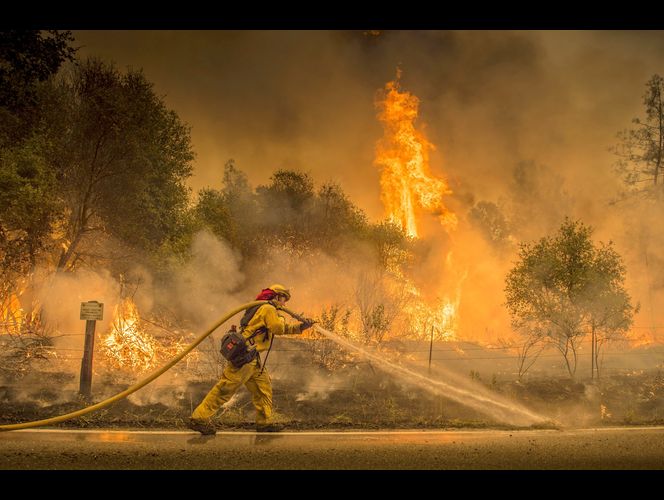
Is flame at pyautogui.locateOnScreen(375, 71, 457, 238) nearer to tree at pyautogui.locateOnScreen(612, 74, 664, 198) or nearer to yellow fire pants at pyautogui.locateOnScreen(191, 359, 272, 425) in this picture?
tree at pyautogui.locateOnScreen(612, 74, 664, 198)

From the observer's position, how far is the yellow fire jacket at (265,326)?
7.50m

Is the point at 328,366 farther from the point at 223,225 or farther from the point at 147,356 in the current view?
the point at 223,225

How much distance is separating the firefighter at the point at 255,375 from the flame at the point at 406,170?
23613 mm

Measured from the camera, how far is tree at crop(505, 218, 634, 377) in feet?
42.7

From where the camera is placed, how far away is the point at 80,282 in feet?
54.8

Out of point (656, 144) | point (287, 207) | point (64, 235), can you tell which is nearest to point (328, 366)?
point (64, 235)

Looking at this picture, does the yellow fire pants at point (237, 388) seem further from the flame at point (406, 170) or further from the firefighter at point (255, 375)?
the flame at point (406, 170)

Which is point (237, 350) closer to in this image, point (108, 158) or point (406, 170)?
point (108, 158)

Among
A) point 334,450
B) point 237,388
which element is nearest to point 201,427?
point 237,388

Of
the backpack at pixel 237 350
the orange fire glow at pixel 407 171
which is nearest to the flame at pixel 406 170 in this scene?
the orange fire glow at pixel 407 171

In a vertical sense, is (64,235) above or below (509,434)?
above

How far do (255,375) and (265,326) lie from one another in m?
0.72

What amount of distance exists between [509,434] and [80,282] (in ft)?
46.9

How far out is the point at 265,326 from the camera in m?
7.62
